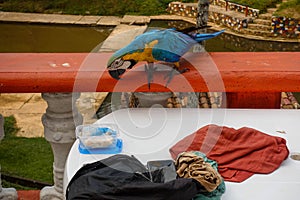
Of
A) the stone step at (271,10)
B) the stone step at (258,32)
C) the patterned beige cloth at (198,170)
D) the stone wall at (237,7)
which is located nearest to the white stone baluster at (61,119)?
the patterned beige cloth at (198,170)

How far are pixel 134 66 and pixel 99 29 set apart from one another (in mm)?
9706

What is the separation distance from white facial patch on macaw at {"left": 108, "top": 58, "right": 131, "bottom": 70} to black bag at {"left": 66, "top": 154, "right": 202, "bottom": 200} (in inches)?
17.0

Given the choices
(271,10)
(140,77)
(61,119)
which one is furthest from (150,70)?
(271,10)

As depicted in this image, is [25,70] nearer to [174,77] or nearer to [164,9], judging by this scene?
[174,77]

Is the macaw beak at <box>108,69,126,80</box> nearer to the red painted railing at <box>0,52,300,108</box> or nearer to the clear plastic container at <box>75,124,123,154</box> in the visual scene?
the red painted railing at <box>0,52,300,108</box>

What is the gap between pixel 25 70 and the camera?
1.96 metres

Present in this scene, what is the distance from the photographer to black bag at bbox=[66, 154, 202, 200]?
139cm

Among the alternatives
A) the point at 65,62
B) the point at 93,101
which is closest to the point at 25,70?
the point at 65,62

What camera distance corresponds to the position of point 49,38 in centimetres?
1078

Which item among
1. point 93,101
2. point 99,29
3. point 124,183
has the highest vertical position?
point 124,183

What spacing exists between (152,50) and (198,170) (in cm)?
52

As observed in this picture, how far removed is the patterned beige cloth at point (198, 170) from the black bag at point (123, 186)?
26mm

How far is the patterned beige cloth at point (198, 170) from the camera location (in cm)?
148

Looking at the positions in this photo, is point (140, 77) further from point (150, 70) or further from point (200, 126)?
point (200, 126)
